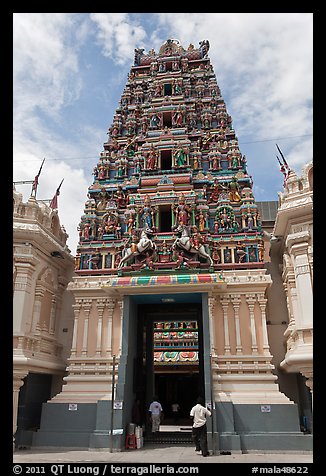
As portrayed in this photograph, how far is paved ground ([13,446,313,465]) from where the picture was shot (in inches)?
478

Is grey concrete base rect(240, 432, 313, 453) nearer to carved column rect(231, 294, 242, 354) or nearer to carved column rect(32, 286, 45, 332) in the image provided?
carved column rect(231, 294, 242, 354)

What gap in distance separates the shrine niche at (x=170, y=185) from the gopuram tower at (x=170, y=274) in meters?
0.06

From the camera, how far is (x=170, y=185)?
19.3m

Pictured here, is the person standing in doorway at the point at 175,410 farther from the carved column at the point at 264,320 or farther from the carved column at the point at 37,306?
the carved column at the point at 37,306

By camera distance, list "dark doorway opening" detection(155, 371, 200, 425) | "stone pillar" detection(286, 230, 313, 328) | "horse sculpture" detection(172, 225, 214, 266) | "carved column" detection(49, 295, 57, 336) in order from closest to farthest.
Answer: "stone pillar" detection(286, 230, 313, 328) < "horse sculpture" detection(172, 225, 214, 266) < "carved column" detection(49, 295, 57, 336) < "dark doorway opening" detection(155, 371, 200, 425)

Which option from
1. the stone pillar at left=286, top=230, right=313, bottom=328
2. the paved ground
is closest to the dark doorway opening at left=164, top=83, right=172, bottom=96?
the stone pillar at left=286, top=230, right=313, bottom=328

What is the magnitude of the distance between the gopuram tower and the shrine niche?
0.06 metres

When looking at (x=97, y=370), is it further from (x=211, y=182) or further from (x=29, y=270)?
(x=211, y=182)

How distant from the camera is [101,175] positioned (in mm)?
20562

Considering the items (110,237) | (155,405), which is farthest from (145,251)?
(155,405)

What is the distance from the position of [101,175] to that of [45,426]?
11.9 m

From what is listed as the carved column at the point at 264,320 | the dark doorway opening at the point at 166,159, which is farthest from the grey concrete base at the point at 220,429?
the dark doorway opening at the point at 166,159

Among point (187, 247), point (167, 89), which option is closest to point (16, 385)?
point (187, 247)

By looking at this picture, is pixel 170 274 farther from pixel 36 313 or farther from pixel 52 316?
pixel 52 316
